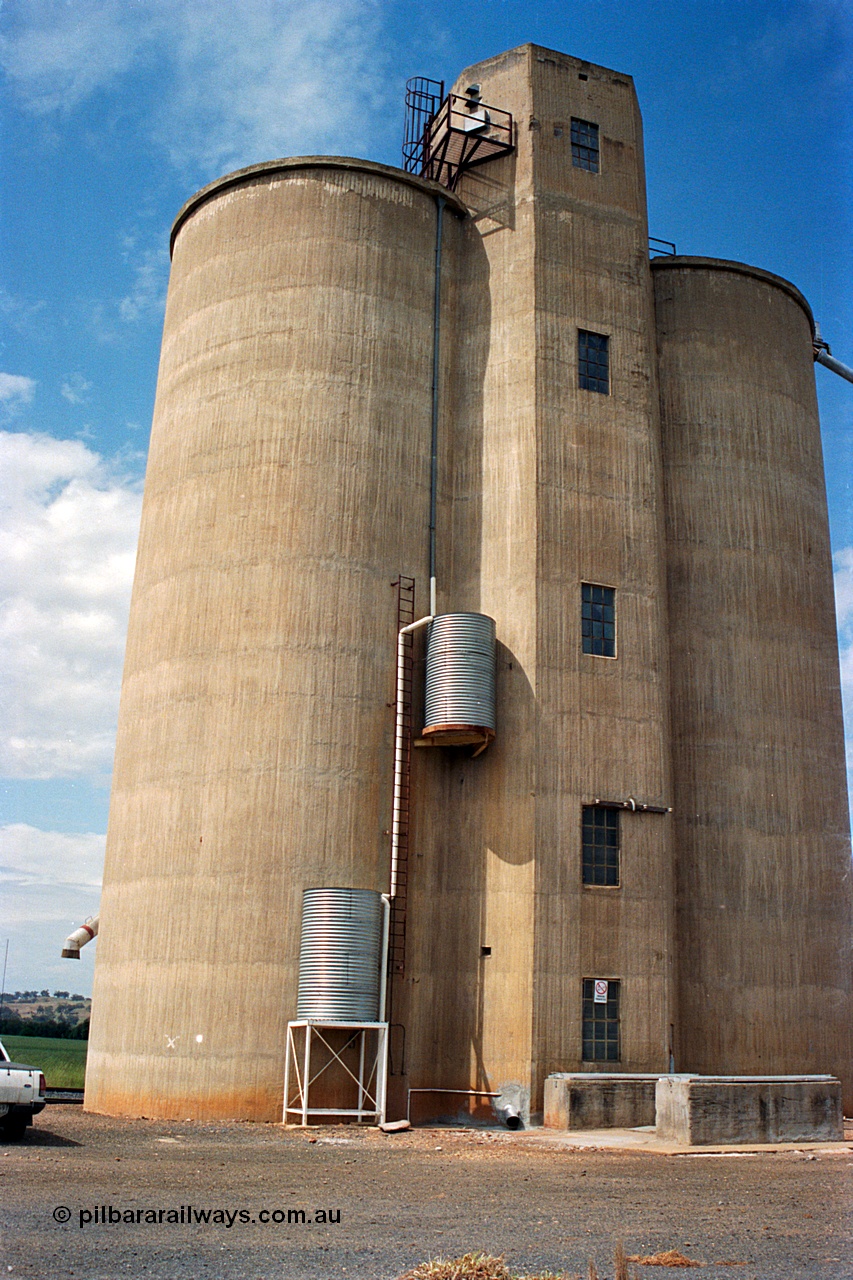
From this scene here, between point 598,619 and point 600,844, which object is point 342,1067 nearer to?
point 600,844

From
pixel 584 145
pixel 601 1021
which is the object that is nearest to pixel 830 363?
pixel 584 145

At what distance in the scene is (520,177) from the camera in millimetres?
30938

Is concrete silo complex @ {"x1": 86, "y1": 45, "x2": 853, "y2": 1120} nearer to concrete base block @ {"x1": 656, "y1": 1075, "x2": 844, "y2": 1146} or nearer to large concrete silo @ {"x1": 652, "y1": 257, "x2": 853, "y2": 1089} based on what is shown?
large concrete silo @ {"x1": 652, "y1": 257, "x2": 853, "y2": 1089}

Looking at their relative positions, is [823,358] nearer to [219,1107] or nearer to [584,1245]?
[219,1107]

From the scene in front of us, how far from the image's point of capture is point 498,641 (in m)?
27.8

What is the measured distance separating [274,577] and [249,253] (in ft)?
27.6

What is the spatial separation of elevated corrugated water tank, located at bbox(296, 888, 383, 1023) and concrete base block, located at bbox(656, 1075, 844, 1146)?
590 centimetres

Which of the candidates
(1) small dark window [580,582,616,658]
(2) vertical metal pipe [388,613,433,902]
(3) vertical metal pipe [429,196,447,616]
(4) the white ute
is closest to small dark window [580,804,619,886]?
(1) small dark window [580,582,616,658]

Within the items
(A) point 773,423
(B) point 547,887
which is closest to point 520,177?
(A) point 773,423

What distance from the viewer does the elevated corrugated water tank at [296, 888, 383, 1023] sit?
24.4 metres

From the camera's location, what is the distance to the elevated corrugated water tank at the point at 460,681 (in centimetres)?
2633

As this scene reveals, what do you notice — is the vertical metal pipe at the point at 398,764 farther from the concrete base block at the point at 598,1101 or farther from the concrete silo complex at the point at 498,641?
the concrete base block at the point at 598,1101

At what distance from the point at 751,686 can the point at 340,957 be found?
519 inches

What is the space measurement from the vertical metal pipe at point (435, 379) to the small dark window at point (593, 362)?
3374 millimetres
